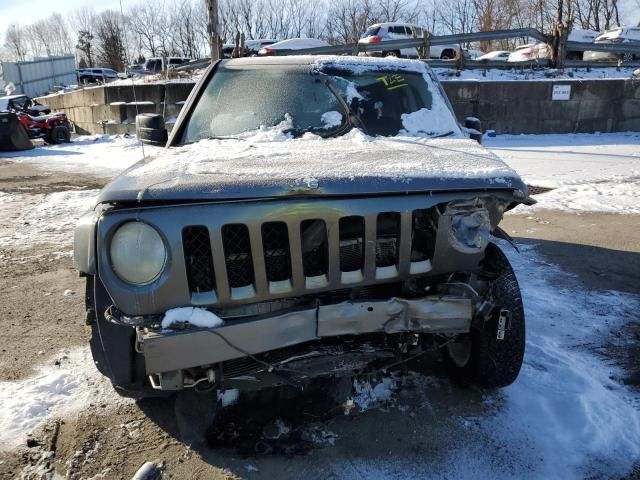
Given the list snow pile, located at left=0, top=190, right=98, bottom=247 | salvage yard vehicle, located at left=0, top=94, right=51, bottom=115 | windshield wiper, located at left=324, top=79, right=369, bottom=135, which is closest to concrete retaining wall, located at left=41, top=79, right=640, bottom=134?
snow pile, located at left=0, top=190, right=98, bottom=247

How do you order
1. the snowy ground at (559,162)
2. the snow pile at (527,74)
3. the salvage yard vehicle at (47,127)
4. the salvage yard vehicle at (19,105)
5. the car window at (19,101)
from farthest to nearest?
the car window at (19,101)
the salvage yard vehicle at (19,105)
the salvage yard vehicle at (47,127)
the snow pile at (527,74)
the snowy ground at (559,162)

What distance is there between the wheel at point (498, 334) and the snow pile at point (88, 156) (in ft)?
33.4

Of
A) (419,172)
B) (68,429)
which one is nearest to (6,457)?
(68,429)

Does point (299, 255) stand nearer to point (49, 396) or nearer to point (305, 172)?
point (305, 172)

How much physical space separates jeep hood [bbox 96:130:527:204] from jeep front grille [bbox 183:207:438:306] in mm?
134

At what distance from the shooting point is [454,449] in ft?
8.05

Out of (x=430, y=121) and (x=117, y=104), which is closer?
(x=430, y=121)

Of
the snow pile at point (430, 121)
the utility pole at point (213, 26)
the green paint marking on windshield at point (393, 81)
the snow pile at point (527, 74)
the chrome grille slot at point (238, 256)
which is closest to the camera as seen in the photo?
the chrome grille slot at point (238, 256)

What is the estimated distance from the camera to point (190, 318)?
2062 millimetres

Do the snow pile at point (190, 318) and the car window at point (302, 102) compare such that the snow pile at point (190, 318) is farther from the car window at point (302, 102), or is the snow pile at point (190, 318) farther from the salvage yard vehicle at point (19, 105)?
the salvage yard vehicle at point (19, 105)

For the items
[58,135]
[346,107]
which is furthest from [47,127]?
[346,107]

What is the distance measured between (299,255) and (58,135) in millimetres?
19701

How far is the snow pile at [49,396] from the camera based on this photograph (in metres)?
2.63

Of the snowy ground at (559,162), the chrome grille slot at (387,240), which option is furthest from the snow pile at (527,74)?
the chrome grille slot at (387,240)
